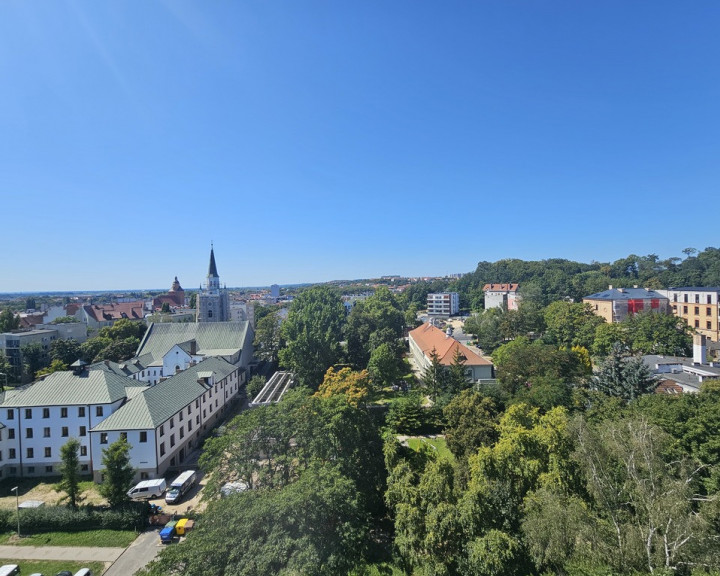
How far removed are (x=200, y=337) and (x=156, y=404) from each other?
21.1 metres

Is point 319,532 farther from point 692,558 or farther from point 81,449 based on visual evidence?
point 81,449

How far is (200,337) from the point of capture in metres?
44.0

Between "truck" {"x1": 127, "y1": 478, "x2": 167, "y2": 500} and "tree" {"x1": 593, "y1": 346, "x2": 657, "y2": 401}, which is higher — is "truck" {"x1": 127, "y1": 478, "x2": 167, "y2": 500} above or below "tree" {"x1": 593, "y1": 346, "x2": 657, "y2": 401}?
below

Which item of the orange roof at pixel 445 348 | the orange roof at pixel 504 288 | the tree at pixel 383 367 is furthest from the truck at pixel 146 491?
the orange roof at pixel 504 288

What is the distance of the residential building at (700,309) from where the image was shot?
154 feet

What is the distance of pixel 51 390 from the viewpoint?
24812mm

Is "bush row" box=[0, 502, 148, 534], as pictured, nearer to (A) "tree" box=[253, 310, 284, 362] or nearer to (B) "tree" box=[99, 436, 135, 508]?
(B) "tree" box=[99, 436, 135, 508]

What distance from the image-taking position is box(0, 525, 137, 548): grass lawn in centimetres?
1683

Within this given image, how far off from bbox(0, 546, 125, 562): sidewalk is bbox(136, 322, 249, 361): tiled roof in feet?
84.0

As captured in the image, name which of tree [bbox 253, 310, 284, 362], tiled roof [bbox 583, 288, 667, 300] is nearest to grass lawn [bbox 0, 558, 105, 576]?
tree [bbox 253, 310, 284, 362]

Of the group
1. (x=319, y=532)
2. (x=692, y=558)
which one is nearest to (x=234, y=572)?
(x=319, y=532)

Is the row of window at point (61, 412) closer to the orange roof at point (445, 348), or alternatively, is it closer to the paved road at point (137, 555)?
the paved road at point (137, 555)

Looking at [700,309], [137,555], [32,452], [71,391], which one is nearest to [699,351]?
[700,309]

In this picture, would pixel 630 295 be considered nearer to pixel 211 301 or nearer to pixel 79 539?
pixel 211 301
